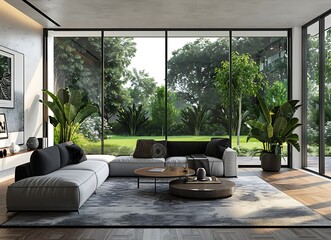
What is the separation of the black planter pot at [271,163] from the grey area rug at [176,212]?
2.15 m

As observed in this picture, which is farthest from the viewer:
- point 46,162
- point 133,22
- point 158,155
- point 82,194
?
point 133,22

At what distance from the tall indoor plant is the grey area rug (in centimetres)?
275

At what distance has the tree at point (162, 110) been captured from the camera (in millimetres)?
9000

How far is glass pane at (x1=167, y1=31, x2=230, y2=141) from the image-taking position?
9.05 m

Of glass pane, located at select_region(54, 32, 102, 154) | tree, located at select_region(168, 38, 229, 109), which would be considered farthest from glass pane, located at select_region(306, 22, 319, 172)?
glass pane, located at select_region(54, 32, 102, 154)

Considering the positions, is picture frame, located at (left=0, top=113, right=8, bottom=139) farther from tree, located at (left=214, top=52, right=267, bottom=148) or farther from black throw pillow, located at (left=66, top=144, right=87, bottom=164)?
tree, located at (left=214, top=52, right=267, bottom=148)

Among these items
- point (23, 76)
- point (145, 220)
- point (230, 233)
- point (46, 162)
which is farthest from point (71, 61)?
point (230, 233)

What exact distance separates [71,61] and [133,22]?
198cm

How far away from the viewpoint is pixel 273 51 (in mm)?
9148

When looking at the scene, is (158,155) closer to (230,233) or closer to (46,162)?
(46,162)

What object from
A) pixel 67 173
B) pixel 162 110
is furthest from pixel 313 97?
pixel 67 173

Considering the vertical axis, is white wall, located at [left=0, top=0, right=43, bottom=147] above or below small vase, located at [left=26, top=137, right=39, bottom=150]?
above

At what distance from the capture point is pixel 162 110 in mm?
9016

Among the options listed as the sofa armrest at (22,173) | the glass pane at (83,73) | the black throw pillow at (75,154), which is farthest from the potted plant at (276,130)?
the sofa armrest at (22,173)
